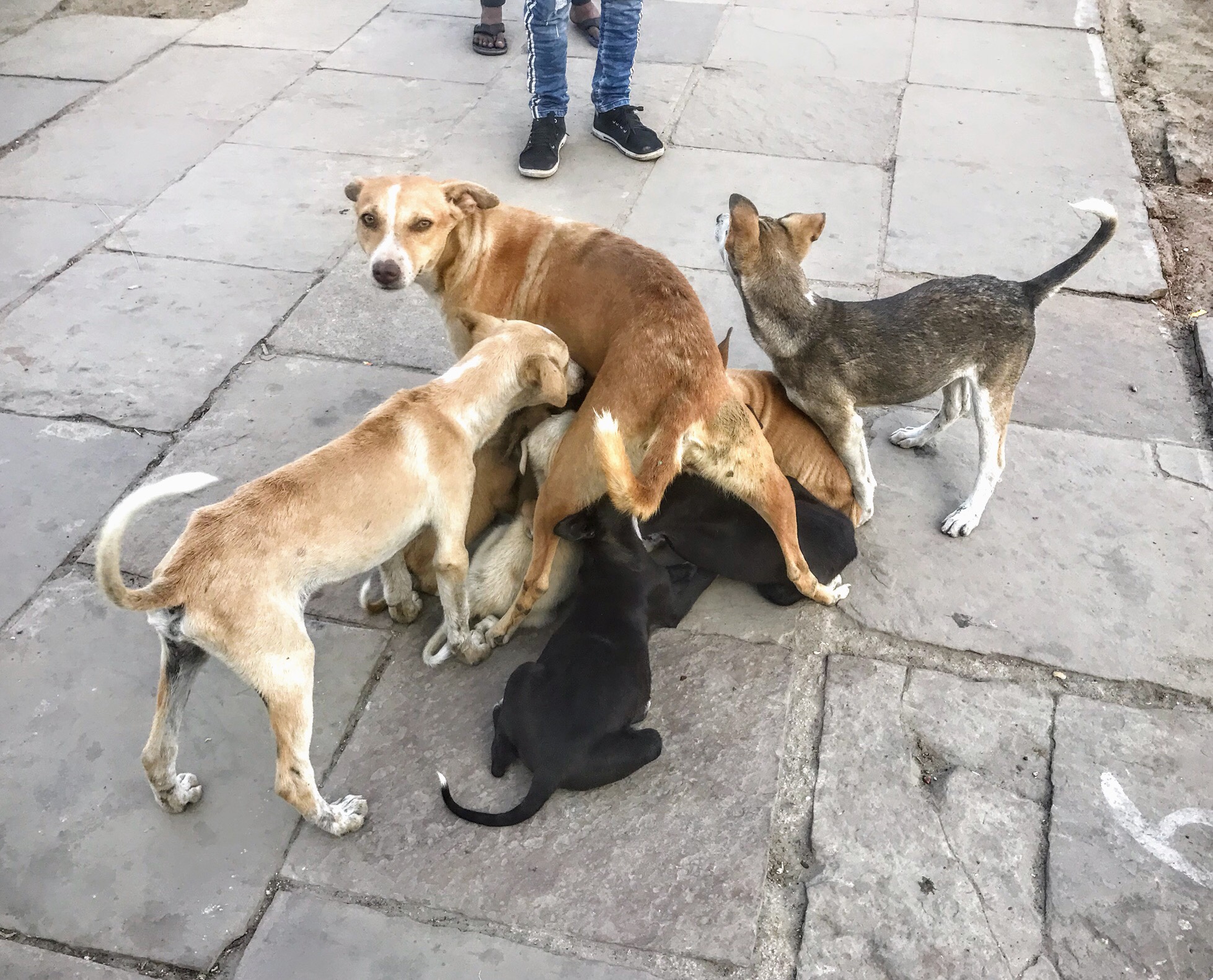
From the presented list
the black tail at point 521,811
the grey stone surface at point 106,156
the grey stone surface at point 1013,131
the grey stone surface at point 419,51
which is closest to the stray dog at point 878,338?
the black tail at point 521,811

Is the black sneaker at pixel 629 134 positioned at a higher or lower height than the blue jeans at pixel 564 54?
lower

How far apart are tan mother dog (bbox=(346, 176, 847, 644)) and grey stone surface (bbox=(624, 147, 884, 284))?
1.59 m

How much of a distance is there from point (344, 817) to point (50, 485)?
2.14 metres

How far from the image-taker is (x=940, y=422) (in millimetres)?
3934

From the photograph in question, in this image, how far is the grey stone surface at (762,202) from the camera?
507 cm

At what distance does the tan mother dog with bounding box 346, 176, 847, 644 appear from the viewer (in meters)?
2.96

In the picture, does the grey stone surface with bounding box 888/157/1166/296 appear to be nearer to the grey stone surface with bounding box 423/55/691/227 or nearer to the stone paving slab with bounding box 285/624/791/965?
the grey stone surface with bounding box 423/55/691/227

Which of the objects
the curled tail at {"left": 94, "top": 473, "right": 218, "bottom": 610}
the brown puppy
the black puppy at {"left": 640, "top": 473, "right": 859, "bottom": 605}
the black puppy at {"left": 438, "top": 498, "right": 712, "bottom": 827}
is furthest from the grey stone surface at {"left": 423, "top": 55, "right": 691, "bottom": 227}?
the curled tail at {"left": 94, "top": 473, "right": 218, "bottom": 610}

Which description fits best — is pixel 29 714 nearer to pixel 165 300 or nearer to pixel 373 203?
pixel 373 203

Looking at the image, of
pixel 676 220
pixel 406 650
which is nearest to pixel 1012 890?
pixel 406 650

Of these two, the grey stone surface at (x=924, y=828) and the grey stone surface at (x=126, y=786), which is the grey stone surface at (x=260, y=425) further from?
the grey stone surface at (x=924, y=828)

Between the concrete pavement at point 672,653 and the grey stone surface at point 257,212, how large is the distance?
28 mm

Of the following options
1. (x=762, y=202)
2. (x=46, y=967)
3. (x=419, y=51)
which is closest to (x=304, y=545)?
(x=46, y=967)

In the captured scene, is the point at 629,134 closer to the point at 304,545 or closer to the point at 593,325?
the point at 593,325
